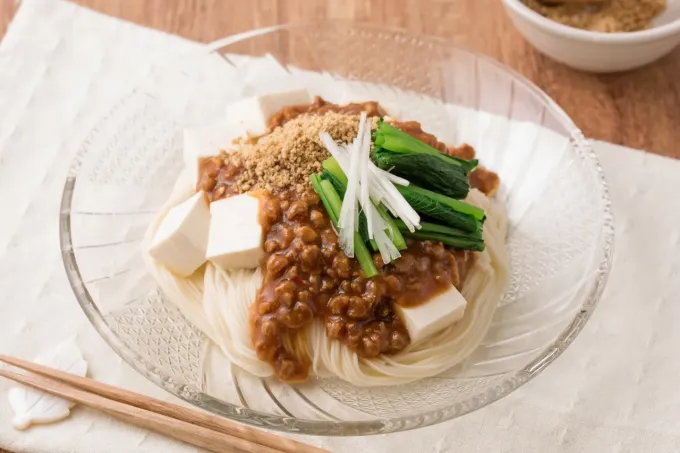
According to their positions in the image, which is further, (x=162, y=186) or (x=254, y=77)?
(x=254, y=77)

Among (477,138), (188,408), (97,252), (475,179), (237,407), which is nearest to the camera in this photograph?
(237,407)

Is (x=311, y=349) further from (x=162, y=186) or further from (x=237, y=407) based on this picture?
(x=162, y=186)

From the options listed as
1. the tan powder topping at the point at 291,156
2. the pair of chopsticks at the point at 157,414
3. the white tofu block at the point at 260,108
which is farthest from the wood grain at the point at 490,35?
the pair of chopsticks at the point at 157,414

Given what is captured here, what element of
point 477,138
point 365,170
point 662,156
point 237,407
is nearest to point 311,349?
point 237,407

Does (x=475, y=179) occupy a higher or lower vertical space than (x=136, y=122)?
lower

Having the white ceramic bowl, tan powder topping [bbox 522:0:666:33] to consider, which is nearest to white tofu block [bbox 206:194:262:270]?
the white ceramic bowl

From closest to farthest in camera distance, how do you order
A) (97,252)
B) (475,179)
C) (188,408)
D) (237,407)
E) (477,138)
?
(237,407), (188,408), (97,252), (475,179), (477,138)

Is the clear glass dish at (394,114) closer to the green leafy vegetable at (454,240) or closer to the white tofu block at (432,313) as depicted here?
the white tofu block at (432,313)
